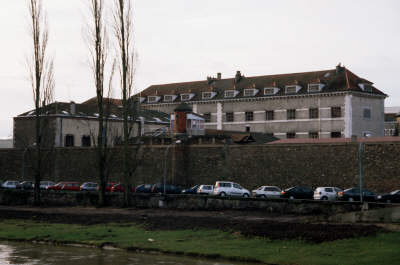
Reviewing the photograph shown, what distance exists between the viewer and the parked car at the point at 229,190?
48.5m

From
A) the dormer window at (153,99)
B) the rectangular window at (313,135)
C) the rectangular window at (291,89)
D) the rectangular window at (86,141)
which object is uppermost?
the dormer window at (153,99)

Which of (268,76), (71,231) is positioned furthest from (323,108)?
(71,231)

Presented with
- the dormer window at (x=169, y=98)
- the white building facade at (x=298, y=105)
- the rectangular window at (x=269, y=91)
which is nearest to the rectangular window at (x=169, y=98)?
the dormer window at (x=169, y=98)

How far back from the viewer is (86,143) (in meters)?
75.4

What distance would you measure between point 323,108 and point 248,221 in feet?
166

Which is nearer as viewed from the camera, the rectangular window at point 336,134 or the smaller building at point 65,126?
the smaller building at point 65,126

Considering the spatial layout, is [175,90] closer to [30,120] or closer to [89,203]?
[30,120]

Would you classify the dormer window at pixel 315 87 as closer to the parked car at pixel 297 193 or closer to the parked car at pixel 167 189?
the parked car at pixel 167 189

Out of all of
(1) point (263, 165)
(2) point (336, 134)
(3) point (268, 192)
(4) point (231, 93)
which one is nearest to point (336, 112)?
(2) point (336, 134)

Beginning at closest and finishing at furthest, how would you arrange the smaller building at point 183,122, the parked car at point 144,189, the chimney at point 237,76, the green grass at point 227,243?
1. the green grass at point 227,243
2. the parked car at point 144,189
3. the smaller building at point 183,122
4. the chimney at point 237,76

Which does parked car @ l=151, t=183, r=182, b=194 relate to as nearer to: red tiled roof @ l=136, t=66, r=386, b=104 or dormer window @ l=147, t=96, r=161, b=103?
red tiled roof @ l=136, t=66, r=386, b=104

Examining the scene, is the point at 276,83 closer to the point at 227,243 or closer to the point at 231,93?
the point at 231,93

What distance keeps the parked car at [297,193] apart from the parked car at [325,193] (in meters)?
1.14

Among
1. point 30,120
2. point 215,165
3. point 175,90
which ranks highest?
point 175,90
